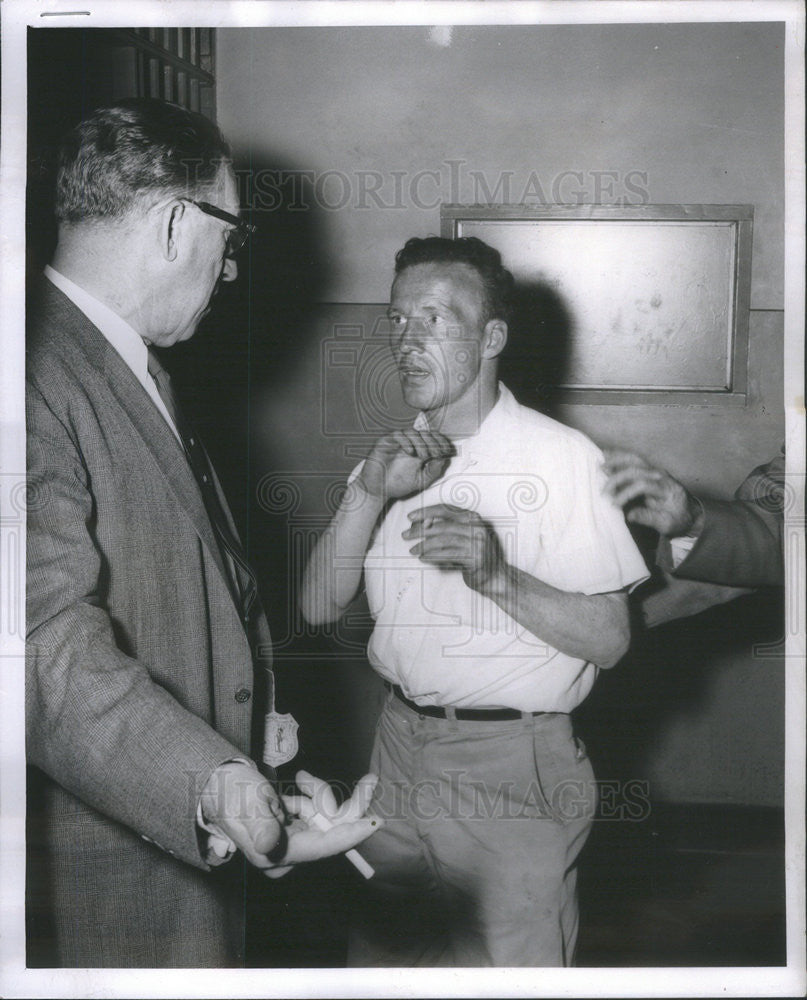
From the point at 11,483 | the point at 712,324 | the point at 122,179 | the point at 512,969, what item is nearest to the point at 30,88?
the point at 122,179

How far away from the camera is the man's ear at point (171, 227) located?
0.92 meters

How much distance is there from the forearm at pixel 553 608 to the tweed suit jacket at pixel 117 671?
34 cm

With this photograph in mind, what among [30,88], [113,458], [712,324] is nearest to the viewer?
[113,458]

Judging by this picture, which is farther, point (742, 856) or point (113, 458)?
point (742, 856)

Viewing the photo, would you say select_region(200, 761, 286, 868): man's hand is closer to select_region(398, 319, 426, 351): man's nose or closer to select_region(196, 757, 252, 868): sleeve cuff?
select_region(196, 757, 252, 868): sleeve cuff

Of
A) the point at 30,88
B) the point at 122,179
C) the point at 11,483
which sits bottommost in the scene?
the point at 11,483

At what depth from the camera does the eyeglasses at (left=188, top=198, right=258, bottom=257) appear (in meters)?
0.95

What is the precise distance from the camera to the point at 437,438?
3.47 feet

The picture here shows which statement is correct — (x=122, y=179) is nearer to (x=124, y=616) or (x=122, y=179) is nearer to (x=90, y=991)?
(x=124, y=616)

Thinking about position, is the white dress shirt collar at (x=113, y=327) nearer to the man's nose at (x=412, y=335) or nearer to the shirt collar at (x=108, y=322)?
the shirt collar at (x=108, y=322)

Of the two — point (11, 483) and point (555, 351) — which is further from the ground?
point (555, 351)

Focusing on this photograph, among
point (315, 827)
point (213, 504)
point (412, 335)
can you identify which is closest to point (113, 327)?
point (213, 504)

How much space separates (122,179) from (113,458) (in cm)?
33

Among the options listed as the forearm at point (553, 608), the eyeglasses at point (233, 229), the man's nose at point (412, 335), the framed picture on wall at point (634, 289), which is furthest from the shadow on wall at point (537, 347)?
the eyeglasses at point (233, 229)
